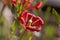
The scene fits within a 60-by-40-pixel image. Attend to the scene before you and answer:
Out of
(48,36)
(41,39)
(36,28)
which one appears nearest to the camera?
(36,28)

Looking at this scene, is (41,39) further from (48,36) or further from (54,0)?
(54,0)

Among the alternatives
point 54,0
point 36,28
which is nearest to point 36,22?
point 36,28

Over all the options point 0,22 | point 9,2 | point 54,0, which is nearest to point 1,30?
point 0,22

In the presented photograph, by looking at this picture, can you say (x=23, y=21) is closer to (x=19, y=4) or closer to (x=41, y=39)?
(x=19, y=4)

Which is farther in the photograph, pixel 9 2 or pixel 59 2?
pixel 59 2

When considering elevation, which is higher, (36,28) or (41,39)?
(36,28)

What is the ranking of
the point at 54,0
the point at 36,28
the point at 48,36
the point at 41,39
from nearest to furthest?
the point at 36,28
the point at 48,36
the point at 41,39
the point at 54,0
